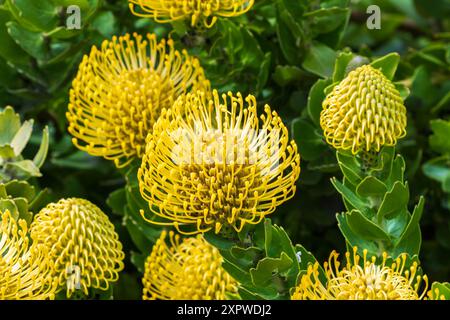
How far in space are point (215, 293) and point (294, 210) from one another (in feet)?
1.18

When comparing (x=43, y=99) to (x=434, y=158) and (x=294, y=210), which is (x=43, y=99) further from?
(x=434, y=158)

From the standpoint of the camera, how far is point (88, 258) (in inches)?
58.6

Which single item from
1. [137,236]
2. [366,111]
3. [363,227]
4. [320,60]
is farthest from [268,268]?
[320,60]

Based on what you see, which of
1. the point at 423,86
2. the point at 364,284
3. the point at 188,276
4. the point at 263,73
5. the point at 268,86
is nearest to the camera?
the point at 364,284

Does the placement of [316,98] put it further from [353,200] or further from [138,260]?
[138,260]

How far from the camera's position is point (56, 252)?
147cm

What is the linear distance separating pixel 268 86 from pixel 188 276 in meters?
0.41

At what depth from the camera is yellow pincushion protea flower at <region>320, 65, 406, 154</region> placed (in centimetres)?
141

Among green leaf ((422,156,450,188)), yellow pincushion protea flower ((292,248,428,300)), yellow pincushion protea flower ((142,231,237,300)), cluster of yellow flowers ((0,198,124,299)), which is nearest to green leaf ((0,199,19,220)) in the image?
cluster of yellow flowers ((0,198,124,299))

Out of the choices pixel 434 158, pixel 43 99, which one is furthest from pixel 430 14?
pixel 43 99

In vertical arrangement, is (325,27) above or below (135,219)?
above

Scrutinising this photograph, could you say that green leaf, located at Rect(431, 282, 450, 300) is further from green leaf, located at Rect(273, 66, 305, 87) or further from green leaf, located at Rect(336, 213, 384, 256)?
green leaf, located at Rect(273, 66, 305, 87)

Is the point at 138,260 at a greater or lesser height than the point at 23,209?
lesser

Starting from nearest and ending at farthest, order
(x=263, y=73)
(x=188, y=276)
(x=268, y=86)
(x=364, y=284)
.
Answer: (x=364, y=284) < (x=188, y=276) < (x=263, y=73) < (x=268, y=86)
